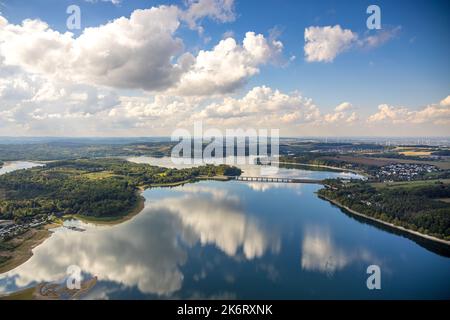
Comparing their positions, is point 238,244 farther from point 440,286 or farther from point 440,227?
point 440,227

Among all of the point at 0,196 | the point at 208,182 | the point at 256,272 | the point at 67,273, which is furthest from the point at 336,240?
the point at 0,196

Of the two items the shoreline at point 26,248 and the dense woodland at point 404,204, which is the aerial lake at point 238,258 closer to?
the shoreline at point 26,248

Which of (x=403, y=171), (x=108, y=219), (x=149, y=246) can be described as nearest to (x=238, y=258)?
(x=149, y=246)

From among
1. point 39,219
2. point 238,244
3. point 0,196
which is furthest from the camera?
point 0,196

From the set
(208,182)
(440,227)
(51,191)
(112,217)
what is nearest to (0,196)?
(51,191)

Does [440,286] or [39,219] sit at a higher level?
[39,219]

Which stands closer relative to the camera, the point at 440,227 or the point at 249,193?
the point at 440,227

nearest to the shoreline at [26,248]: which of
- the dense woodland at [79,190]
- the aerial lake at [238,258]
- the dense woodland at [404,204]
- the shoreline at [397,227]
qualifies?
the aerial lake at [238,258]

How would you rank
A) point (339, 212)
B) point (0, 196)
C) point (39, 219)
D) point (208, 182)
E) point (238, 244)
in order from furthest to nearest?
1. point (208, 182)
2. point (0, 196)
3. point (339, 212)
4. point (39, 219)
5. point (238, 244)
